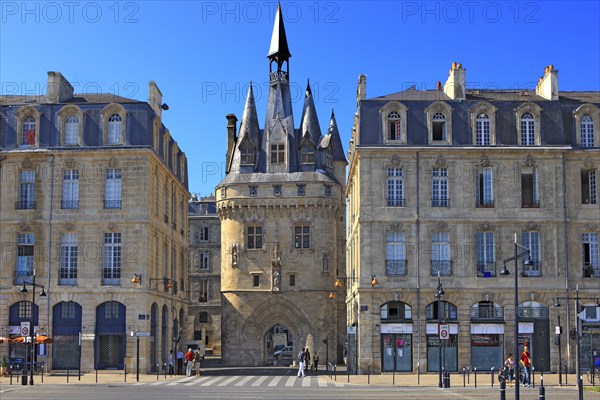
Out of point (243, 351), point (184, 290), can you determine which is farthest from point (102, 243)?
point (243, 351)

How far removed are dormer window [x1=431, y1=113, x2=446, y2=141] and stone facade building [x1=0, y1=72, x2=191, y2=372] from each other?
14858 millimetres

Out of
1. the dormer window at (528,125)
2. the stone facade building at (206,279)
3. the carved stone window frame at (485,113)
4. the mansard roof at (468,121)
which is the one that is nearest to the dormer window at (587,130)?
the mansard roof at (468,121)

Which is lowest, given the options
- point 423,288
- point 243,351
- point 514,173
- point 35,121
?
point 243,351

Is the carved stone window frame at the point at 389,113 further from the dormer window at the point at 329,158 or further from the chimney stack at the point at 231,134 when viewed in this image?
the chimney stack at the point at 231,134

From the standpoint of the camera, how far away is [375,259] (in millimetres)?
47000

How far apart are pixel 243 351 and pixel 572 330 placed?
26282 mm

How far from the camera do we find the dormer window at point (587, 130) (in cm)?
4825

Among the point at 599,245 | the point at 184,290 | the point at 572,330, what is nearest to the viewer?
the point at 572,330

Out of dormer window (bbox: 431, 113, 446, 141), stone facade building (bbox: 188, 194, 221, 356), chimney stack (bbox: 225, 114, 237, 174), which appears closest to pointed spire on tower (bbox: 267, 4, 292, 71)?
chimney stack (bbox: 225, 114, 237, 174)

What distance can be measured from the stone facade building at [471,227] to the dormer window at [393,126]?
5 cm

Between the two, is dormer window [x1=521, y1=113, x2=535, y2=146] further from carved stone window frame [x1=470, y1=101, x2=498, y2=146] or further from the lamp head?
the lamp head

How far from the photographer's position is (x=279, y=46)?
7194 cm

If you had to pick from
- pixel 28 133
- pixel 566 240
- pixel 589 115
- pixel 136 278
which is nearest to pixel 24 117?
pixel 28 133

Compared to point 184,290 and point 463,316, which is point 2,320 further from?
point 463,316
